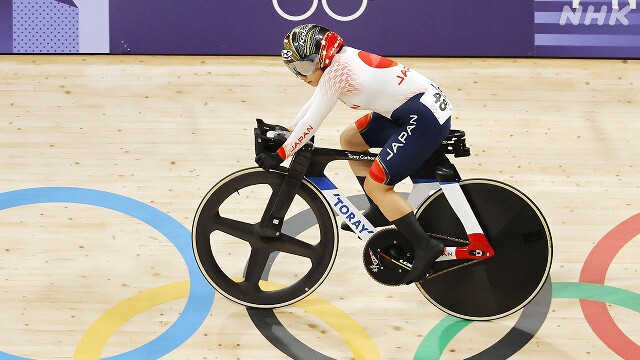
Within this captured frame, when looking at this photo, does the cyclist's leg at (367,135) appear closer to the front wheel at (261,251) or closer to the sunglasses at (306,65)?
the front wheel at (261,251)

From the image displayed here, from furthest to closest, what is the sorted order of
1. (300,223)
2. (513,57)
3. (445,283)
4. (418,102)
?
(513,57) < (300,223) < (445,283) < (418,102)

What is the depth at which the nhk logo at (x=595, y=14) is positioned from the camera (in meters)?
7.15

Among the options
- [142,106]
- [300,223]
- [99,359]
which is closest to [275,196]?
[300,223]

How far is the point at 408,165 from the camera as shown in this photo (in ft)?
15.9

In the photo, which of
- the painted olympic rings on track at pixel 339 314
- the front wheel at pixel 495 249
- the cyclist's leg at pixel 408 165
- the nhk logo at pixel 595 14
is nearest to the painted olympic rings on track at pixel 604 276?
the painted olympic rings on track at pixel 339 314

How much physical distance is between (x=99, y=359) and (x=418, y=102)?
2088mm

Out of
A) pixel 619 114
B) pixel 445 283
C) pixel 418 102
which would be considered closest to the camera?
pixel 418 102

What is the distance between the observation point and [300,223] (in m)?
5.88

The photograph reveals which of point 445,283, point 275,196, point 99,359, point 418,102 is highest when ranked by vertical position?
point 418,102

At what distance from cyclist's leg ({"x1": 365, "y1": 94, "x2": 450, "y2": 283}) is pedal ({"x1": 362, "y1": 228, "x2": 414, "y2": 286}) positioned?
0.08 m

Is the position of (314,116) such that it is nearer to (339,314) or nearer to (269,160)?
(269,160)

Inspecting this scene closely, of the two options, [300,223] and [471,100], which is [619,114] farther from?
[300,223]

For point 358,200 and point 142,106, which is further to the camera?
point 142,106

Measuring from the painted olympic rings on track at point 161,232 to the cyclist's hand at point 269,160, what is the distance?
97cm
